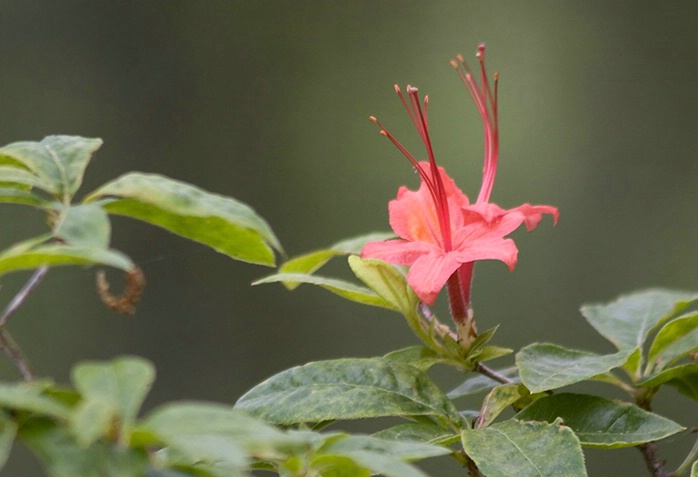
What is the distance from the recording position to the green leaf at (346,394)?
57 centimetres

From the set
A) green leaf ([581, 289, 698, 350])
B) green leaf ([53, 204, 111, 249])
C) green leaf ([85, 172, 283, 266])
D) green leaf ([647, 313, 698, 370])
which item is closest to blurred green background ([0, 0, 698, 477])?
green leaf ([581, 289, 698, 350])

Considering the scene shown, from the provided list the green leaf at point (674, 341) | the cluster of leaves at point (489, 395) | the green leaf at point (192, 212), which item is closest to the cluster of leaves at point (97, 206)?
the green leaf at point (192, 212)

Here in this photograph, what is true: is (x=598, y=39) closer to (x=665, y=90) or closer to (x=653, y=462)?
(x=665, y=90)

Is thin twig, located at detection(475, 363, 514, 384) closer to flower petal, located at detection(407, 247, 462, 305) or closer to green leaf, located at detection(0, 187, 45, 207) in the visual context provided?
flower petal, located at detection(407, 247, 462, 305)

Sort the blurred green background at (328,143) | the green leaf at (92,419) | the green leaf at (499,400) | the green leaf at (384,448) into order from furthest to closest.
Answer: the blurred green background at (328,143) < the green leaf at (499,400) < the green leaf at (384,448) < the green leaf at (92,419)

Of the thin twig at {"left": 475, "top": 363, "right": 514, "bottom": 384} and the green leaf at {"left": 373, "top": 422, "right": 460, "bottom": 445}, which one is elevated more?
the thin twig at {"left": 475, "top": 363, "right": 514, "bottom": 384}

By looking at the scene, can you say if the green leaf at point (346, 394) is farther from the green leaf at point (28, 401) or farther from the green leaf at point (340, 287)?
the green leaf at point (28, 401)

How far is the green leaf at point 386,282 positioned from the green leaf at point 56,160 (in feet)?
0.67

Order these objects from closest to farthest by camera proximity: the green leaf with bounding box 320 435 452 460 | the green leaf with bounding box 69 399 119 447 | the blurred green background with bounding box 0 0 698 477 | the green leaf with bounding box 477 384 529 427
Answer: the green leaf with bounding box 69 399 119 447 < the green leaf with bounding box 320 435 452 460 < the green leaf with bounding box 477 384 529 427 < the blurred green background with bounding box 0 0 698 477

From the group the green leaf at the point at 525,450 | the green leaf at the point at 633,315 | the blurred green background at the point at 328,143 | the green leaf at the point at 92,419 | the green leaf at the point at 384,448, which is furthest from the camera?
the blurred green background at the point at 328,143

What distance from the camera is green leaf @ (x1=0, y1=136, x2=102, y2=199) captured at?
0.48 meters

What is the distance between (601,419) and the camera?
1.98 feet

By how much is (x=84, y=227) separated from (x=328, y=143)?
261 centimetres

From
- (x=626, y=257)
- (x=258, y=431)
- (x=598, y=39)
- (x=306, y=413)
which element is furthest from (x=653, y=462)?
(x=598, y=39)
